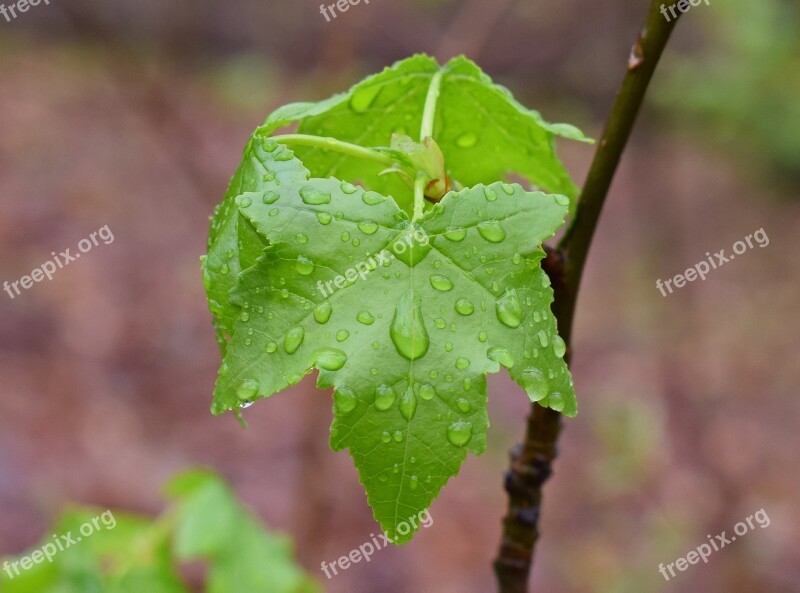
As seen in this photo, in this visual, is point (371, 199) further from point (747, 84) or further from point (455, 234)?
point (747, 84)

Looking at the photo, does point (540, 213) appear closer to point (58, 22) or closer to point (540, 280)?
point (540, 280)

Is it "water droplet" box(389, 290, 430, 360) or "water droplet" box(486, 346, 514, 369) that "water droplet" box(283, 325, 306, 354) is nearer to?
"water droplet" box(389, 290, 430, 360)

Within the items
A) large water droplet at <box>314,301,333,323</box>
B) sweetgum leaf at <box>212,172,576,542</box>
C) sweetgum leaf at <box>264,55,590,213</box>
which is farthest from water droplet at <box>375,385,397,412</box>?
sweetgum leaf at <box>264,55,590,213</box>
